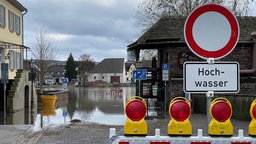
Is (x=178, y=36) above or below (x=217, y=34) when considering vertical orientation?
above

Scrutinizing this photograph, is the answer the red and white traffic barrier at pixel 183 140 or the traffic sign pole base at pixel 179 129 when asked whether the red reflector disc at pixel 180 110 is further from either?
the red and white traffic barrier at pixel 183 140

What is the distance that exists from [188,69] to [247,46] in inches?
983

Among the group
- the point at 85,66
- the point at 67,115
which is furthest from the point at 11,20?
the point at 85,66

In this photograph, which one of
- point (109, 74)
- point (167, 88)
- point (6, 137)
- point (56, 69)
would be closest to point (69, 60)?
point (109, 74)

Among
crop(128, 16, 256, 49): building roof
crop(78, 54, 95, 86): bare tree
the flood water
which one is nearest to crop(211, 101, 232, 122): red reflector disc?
the flood water

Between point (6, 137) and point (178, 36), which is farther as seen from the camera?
point (178, 36)

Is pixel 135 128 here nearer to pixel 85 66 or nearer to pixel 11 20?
pixel 11 20

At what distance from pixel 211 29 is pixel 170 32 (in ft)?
82.3

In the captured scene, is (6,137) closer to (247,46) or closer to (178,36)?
(178,36)

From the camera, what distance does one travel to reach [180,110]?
4660mm

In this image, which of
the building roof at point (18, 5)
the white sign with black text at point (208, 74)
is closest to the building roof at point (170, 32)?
the building roof at point (18, 5)

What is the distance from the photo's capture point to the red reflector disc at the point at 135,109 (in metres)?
4.67

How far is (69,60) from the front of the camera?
13212cm

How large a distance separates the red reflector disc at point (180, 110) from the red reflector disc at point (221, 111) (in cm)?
29
